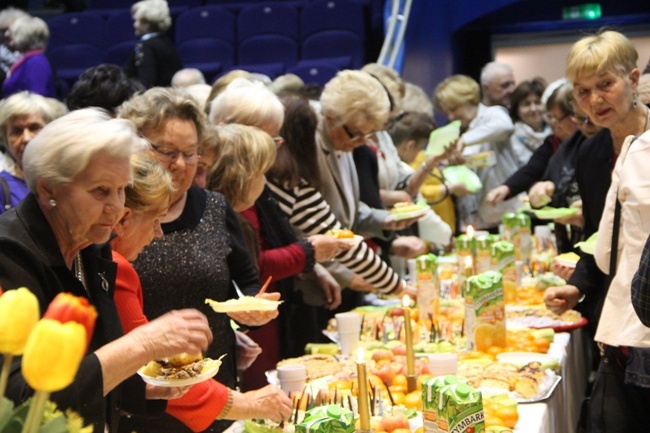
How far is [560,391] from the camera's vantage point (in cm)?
309

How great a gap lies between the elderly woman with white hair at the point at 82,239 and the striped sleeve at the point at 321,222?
6.64 feet

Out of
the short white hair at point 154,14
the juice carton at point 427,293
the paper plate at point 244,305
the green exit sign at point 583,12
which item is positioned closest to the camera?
the paper plate at point 244,305

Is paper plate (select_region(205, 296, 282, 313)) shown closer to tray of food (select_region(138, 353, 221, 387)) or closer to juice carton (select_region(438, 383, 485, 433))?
tray of food (select_region(138, 353, 221, 387))

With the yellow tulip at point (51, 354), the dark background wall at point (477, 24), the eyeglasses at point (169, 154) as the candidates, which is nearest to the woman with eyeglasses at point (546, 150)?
the eyeglasses at point (169, 154)

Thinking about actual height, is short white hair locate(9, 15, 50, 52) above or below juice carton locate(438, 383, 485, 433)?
above

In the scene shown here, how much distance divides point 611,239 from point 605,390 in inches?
19.9

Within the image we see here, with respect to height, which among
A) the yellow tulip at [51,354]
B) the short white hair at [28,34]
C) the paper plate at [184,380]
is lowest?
the paper plate at [184,380]

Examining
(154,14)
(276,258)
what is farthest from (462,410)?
(154,14)

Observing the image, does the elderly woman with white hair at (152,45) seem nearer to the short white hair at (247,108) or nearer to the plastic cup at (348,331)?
the short white hair at (247,108)

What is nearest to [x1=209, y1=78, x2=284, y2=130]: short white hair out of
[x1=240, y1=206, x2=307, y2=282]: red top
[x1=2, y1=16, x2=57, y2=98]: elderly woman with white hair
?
[x1=240, y1=206, x2=307, y2=282]: red top

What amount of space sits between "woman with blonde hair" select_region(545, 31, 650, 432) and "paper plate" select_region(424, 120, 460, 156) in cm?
247

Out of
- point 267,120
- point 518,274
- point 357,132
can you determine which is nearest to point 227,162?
point 267,120

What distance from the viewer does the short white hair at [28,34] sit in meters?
6.32

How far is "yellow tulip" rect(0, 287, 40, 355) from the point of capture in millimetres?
853
